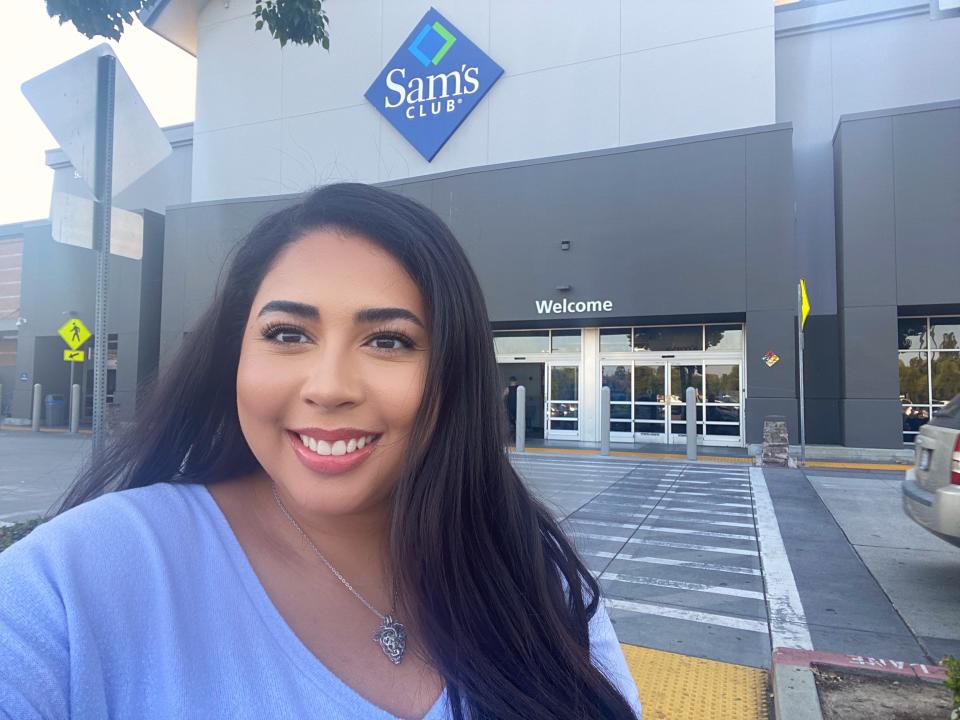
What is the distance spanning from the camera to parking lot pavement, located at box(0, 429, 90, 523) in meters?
7.26

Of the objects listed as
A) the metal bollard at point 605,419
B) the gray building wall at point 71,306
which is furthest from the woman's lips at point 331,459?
the gray building wall at point 71,306

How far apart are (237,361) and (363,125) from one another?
60.2 ft

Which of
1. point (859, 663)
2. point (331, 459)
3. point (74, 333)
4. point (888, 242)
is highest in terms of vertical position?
point (888, 242)

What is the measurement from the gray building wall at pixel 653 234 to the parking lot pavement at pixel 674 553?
4891mm

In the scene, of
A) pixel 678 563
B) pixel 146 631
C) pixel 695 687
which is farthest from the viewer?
pixel 678 563

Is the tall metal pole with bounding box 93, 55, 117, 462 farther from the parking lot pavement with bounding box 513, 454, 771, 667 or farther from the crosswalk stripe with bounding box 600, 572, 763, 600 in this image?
the crosswalk stripe with bounding box 600, 572, 763, 600

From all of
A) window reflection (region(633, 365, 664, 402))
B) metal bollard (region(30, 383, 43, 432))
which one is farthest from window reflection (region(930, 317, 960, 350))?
metal bollard (region(30, 383, 43, 432))

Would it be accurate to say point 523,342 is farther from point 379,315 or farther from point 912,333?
point 379,315

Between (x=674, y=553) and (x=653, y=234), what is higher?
(x=653, y=234)

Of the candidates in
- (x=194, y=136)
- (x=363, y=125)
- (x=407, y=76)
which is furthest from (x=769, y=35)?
(x=194, y=136)

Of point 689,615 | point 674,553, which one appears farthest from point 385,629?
point 674,553

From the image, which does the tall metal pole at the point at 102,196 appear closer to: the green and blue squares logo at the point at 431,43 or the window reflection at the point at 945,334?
the green and blue squares logo at the point at 431,43

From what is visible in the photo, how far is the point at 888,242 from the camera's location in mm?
13258

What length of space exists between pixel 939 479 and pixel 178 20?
81.1ft
